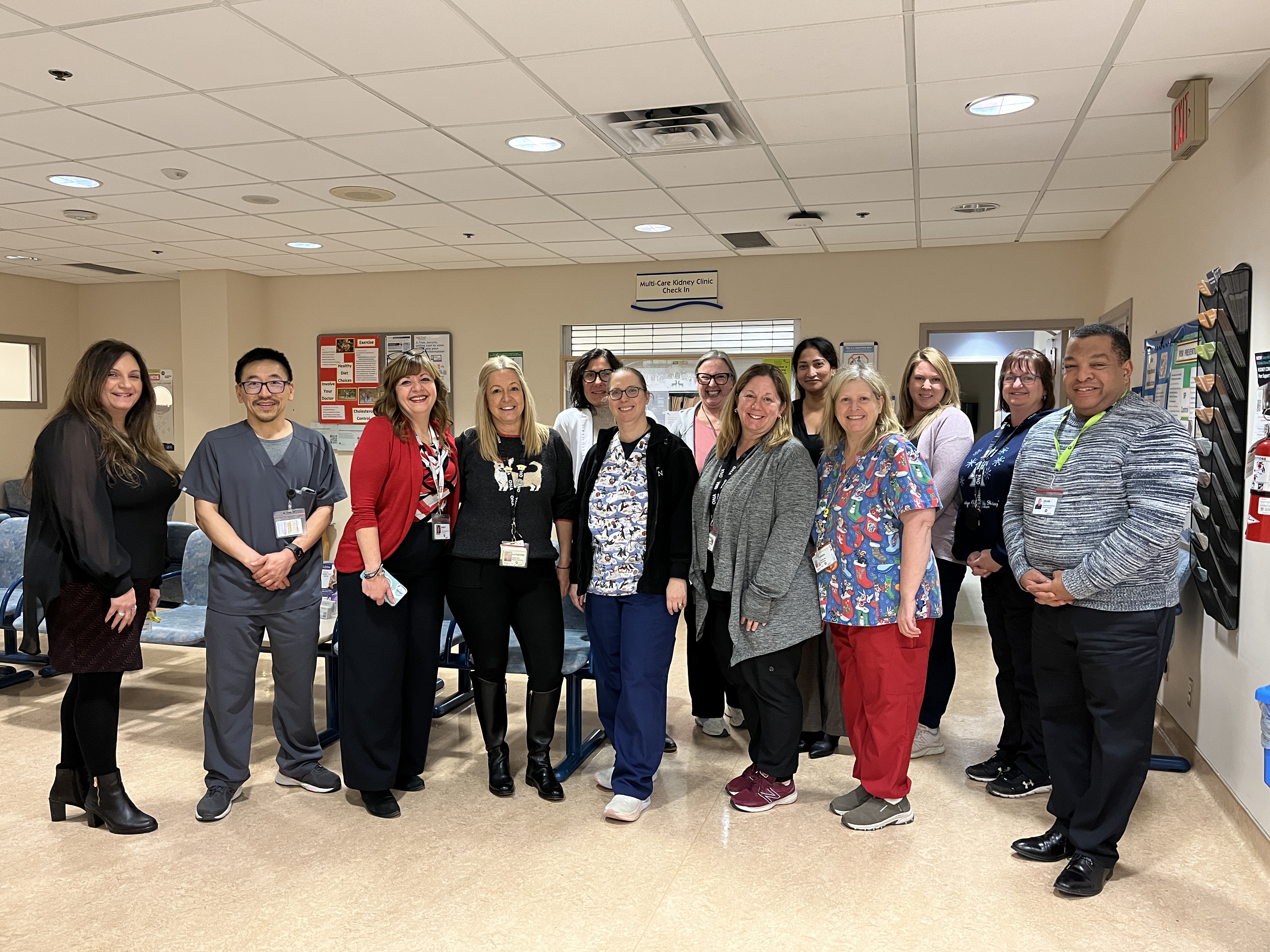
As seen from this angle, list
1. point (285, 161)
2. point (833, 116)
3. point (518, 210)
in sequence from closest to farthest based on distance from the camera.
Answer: point (833, 116), point (285, 161), point (518, 210)

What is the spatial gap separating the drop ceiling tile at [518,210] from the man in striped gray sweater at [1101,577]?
356cm

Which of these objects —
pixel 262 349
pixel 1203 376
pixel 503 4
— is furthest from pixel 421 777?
pixel 1203 376

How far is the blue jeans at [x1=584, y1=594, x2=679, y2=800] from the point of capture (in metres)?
3.14

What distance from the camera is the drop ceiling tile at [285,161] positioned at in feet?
14.4

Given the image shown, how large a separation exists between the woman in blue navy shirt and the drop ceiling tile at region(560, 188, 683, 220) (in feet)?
8.36

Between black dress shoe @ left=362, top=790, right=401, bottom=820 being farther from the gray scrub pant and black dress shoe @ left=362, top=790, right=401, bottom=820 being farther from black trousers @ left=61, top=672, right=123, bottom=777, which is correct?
black trousers @ left=61, top=672, right=123, bottom=777

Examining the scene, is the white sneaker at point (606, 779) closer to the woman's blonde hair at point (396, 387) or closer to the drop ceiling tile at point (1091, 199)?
the woman's blonde hair at point (396, 387)

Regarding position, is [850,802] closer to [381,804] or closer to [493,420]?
[381,804]

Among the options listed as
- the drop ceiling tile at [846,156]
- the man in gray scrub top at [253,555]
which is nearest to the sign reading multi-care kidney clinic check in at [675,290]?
the drop ceiling tile at [846,156]

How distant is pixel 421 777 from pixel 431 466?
4.14 feet

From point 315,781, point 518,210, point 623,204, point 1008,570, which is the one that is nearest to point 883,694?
point 1008,570

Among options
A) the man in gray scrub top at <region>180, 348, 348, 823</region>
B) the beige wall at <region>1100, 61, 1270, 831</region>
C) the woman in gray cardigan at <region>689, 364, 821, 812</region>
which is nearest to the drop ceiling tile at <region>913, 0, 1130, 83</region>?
the beige wall at <region>1100, 61, 1270, 831</region>

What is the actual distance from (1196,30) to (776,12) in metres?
1.40

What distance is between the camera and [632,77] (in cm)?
346
